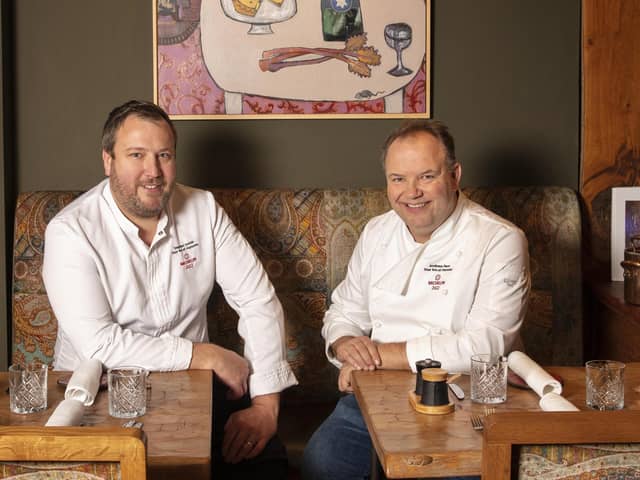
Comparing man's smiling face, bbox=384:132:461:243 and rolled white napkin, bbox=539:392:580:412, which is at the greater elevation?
man's smiling face, bbox=384:132:461:243

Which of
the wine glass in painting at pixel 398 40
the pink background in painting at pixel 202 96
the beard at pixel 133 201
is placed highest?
the wine glass in painting at pixel 398 40

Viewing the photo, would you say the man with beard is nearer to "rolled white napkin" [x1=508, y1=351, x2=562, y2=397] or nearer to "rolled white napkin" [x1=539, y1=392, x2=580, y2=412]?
"rolled white napkin" [x1=508, y1=351, x2=562, y2=397]

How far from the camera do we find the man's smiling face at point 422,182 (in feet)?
8.89

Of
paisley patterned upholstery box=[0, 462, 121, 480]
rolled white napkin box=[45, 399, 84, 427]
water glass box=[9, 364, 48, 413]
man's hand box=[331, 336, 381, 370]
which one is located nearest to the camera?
paisley patterned upholstery box=[0, 462, 121, 480]

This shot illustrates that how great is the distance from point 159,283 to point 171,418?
93 cm

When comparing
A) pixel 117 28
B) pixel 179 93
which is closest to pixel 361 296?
pixel 179 93

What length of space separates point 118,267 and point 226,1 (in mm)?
1434

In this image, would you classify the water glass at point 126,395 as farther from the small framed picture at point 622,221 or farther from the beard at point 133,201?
the small framed picture at point 622,221

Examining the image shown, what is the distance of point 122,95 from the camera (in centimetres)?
360

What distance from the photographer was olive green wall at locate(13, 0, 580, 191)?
3.57 m

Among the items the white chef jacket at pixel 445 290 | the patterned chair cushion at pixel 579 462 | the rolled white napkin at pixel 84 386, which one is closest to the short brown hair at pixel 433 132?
the white chef jacket at pixel 445 290

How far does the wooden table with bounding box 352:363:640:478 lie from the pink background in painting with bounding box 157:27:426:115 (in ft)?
5.25

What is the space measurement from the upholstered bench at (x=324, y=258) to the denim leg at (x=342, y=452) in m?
0.66

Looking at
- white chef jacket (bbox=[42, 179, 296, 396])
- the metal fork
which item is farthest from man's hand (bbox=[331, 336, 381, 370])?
the metal fork
